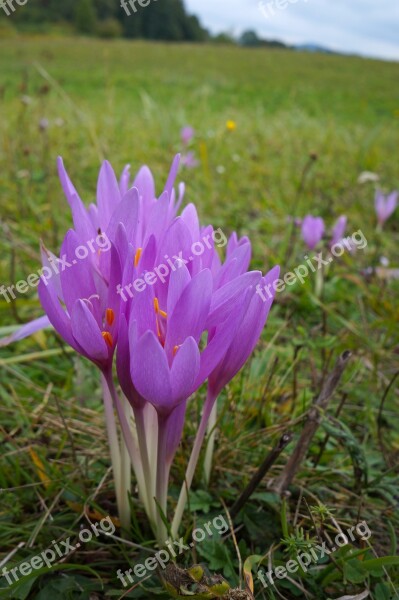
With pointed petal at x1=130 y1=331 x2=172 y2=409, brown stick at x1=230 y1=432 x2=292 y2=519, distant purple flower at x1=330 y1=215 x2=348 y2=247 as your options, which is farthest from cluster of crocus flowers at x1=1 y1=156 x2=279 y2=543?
distant purple flower at x1=330 y1=215 x2=348 y2=247

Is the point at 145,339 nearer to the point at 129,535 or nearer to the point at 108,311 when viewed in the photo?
the point at 108,311

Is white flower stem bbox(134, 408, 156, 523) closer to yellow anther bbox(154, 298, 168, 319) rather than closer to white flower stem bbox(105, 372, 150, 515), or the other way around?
white flower stem bbox(105, 372, 150, 515)

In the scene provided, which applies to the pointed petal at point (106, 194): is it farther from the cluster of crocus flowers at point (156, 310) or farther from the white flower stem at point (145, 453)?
the white flower stem at point (145, 453)

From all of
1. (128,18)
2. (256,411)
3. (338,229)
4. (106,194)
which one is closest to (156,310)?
(106,194)

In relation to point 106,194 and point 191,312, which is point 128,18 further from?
point 191,312

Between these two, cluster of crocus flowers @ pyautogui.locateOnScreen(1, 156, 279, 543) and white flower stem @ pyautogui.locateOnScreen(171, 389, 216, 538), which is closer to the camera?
cluster of crocus flowers @ pyautogui.locateOnScreen(1, 156, 279, 543)

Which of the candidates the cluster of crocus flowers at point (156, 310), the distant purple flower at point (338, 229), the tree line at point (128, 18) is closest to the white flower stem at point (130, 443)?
the cluster of crocus flowers at point (156, 310)

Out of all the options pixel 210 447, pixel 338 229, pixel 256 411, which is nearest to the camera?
pixel 210 447

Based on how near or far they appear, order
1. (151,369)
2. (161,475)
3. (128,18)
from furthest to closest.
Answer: (128,18), (161,475), (151,369)
